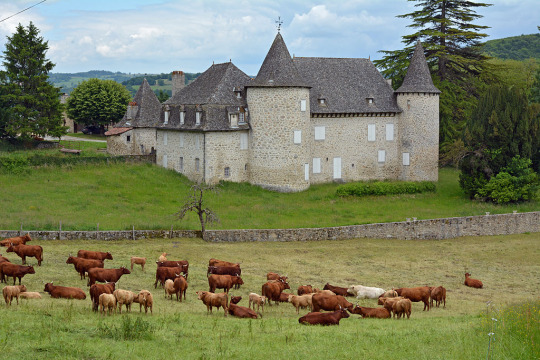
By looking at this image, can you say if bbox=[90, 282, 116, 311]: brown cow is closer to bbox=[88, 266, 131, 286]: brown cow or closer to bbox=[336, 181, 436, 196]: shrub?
bbox=[88, 266, 131, 286]: brown cow

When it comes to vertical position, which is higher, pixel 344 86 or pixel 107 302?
pixel 344 86

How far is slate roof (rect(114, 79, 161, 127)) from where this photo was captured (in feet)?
197

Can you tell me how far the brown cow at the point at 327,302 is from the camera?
2245 cm

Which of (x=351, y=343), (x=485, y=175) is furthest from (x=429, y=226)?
(x=351, y=343)

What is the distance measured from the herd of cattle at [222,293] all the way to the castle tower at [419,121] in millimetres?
29640

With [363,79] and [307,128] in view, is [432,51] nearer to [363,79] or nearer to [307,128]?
[363,79]

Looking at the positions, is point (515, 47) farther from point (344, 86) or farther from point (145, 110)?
point (145, 110)

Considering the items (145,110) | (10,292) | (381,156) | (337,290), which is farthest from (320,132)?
(10,292)

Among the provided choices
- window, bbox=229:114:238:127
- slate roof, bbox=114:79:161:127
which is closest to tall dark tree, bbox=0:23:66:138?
slate roof, bbox=114:79:161:127

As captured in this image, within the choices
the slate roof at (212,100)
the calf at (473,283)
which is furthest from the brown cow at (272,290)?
the slate roof at (212,100)

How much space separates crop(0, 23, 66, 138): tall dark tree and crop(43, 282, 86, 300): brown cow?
142 ft

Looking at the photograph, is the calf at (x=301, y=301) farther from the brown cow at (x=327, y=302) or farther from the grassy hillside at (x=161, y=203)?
the grassy hillside at (x=161, y=203)

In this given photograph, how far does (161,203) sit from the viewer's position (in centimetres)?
4494

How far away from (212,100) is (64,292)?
101 feet
